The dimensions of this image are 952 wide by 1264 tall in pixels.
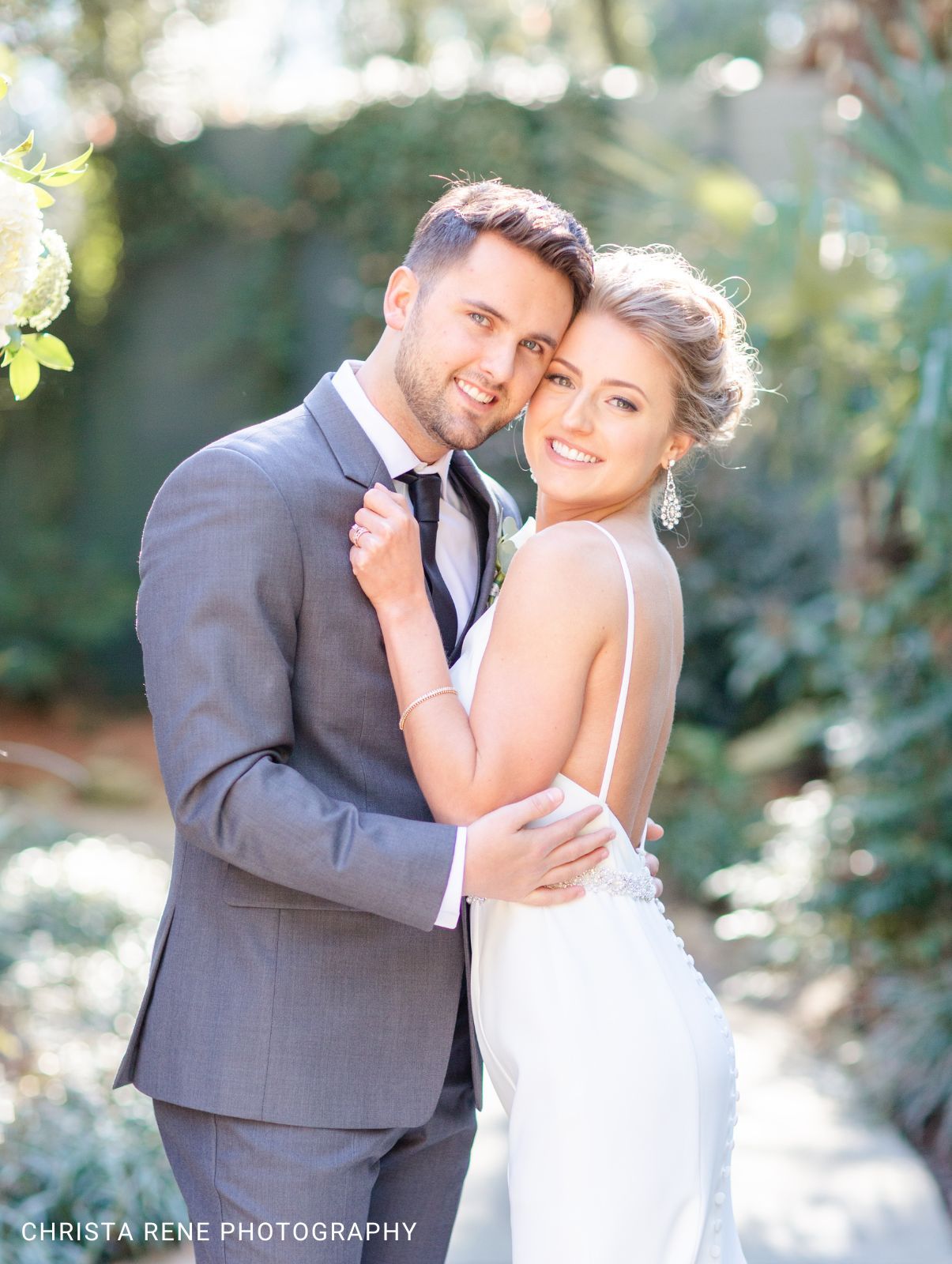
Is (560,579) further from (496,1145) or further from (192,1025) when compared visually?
(496,1145)

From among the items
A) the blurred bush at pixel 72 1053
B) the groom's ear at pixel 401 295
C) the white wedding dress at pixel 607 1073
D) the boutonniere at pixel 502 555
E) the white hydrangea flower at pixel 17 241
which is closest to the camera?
the white hydrangea flower at pixel 17 241

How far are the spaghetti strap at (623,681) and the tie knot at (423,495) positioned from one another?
26cm

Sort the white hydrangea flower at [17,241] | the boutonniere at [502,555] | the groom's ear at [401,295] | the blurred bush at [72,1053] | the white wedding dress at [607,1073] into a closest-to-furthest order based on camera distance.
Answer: the white hydrangea flower at [17,241]
the white wedding dress at [607,1073]
the groom's ear at [401,295]
the boutonniere at [502,555]
the blurred bush at [72,1053]

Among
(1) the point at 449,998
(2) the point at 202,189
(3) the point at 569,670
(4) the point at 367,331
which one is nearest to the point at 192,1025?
(1) the point at 449,998

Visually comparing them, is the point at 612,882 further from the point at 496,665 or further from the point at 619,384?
the point at 619,384

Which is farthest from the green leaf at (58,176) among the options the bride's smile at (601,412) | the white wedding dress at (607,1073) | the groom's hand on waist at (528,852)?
the groom's hand on waist at (528,852)

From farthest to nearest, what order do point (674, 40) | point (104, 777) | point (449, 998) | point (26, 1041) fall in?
point (674, 40) < point (104, 777) < point (26, 1041) < point (449, 998)

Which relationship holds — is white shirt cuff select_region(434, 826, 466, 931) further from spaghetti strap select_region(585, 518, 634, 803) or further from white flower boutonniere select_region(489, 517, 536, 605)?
white flower boutonniere select_region(489, 517, 536, 605)

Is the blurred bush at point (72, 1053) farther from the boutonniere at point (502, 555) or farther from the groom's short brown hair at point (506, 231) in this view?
the groom's short brown hair at point (506, 231)

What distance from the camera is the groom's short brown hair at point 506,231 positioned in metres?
1.92

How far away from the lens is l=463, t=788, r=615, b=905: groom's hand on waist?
1739mm

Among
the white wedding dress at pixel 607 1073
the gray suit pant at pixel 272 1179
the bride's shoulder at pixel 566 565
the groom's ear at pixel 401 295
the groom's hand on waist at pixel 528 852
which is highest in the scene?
the groom's ear at pixel 401 295

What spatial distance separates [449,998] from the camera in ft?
6.38

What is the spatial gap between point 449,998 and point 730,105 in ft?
25.6
